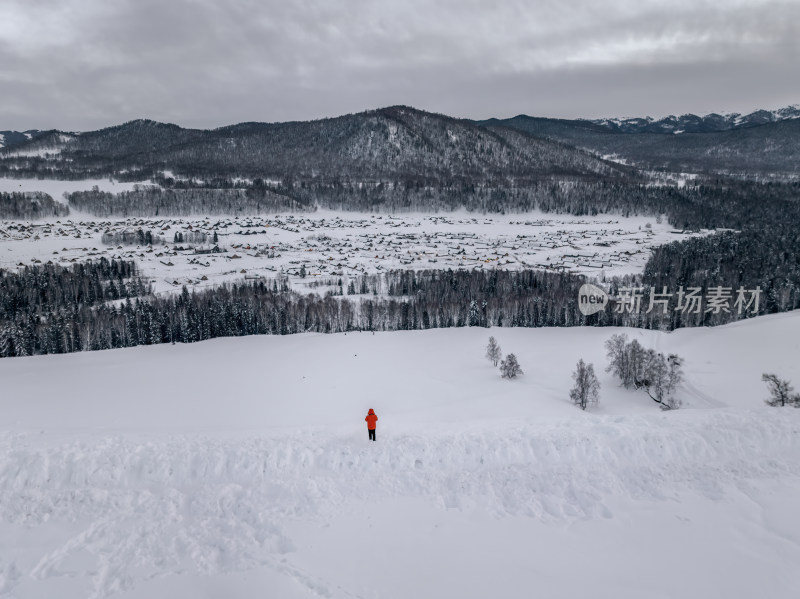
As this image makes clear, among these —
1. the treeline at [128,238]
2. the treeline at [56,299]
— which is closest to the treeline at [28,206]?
the treeline at [128,238]

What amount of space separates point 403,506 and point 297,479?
13.2 feet

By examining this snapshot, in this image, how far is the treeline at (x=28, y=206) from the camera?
17300 cm

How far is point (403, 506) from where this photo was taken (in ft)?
50.2

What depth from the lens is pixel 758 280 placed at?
3295 inches

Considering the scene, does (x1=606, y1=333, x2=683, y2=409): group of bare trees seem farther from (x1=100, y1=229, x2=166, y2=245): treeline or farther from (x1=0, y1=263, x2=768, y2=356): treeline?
(x1=100, y1=229, x2=166, y2=245): treeline

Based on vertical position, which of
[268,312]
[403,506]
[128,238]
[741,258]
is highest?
[128,238]

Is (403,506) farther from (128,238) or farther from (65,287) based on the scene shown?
(128,238)

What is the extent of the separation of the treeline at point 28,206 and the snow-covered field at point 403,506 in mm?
197079

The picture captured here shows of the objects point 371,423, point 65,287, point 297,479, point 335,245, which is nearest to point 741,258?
point 335,245

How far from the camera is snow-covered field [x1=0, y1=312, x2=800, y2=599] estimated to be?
12.4 m

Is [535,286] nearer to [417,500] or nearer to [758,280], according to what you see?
[758,280]

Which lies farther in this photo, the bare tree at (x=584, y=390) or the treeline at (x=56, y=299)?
the treeline at (x=56, y=299)

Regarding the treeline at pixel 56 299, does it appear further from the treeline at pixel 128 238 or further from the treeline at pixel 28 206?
the treeline at pixel 28 206

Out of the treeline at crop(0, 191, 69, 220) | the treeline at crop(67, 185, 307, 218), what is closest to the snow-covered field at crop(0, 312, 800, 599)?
the treeline at crop(67, 185, 307, 218)
